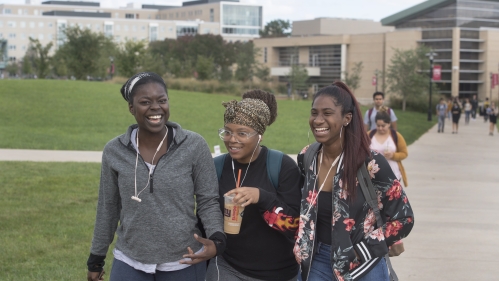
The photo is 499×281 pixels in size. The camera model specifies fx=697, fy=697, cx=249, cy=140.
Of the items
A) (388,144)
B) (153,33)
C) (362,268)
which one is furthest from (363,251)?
(153,33)

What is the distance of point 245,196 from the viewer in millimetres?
3635

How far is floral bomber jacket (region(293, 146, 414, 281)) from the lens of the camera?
12.0ft

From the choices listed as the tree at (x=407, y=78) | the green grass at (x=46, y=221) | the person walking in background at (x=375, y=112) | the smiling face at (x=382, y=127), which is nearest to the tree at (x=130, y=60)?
the tree at (x=407, y=78)

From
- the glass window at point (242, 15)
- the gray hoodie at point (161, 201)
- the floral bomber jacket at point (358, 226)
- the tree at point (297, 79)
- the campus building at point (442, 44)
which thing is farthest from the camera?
the glass window at point (242, 15)

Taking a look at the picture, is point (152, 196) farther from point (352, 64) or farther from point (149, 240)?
point (352, 64)

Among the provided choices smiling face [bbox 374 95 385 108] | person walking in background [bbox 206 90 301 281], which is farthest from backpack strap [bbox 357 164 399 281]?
smiling face [bbox 374 95 385 108]

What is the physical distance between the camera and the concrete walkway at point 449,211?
766 centimetres

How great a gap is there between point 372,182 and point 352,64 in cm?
10079

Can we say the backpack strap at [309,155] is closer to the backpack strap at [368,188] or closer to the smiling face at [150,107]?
the backpack strap at [368,188]

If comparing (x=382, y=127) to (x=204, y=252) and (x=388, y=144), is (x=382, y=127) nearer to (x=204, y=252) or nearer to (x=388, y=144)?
(x=388, y=144)

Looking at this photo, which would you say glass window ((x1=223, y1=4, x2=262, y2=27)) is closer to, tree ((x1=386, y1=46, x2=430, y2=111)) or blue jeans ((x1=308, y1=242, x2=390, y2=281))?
tree ((x1=386, y1=46, x2=430, y2=111))

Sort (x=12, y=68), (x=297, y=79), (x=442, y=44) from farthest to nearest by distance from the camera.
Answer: (x=12, y=68), (x=442, y=44), (x=297, y=79)

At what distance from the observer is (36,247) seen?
7.75 metres

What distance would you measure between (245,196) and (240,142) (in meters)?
0.36
